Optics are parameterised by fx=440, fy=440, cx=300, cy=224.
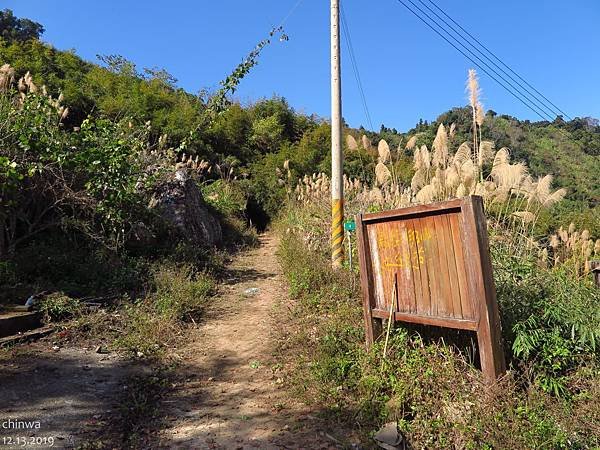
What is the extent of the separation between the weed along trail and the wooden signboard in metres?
1.12

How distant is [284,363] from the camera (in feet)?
14.8

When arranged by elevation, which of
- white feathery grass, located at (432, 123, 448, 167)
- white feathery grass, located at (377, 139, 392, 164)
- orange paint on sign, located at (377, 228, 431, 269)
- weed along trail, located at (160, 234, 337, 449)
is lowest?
weed along trail, located at (160, 234, 337, 449)

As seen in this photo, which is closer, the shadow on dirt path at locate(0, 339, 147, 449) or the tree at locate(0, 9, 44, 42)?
the shadow on dirt path at locate(0, 339, 147, 449)

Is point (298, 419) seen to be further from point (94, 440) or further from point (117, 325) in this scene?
point (117, 325)

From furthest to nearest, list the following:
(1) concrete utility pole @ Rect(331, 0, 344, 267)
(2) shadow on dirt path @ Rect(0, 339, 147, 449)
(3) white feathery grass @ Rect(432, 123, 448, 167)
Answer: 1. (1) concrete utility pole @ Rect(331, 0, 344, 267)
2. (3) white feathery grass @ Rect(432, 123, 448, 167)
3. (2) shadow on dirt path @ Rect(0, 339, 147, 449)

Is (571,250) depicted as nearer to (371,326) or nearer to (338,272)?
(338,272)

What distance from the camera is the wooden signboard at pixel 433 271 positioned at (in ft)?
10.7

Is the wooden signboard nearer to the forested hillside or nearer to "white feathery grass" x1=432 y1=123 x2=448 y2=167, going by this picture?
"white feathery grass" x1=432 y1=123 x2=448 y2=167

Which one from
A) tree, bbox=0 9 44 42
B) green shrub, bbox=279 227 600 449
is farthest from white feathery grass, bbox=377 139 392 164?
tree, bbox=0 9 44 42

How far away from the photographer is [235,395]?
395 cm

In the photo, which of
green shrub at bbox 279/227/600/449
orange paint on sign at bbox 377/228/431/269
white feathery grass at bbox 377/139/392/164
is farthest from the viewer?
white feathery grass at bbox 377/139/392/164

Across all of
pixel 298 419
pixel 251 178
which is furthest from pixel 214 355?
pixel 251 178

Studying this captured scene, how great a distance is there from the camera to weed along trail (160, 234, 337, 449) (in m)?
3.22

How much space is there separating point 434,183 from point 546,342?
2.69m
